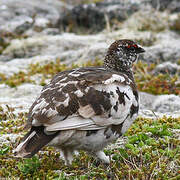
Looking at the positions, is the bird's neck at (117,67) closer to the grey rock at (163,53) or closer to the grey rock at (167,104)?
the grey rock at (167,104)

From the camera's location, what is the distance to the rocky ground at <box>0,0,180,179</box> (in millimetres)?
6340

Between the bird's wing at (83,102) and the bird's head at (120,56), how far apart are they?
79 cm

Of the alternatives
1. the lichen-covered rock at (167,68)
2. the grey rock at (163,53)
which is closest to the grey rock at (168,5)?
the grey rock at (163,53)

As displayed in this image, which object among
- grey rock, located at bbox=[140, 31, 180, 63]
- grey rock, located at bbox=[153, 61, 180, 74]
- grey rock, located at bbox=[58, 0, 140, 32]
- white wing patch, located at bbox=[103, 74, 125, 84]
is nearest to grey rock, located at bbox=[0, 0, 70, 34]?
grey rock, located at bbox=[58, 0, 140, 32]

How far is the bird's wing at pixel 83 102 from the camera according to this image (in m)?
4.18

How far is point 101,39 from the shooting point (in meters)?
12.2

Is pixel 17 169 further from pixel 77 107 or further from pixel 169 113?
pixel 169 113

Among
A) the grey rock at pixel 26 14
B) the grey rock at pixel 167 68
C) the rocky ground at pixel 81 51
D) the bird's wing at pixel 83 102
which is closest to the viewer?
the bird's wing at pixel 83 102

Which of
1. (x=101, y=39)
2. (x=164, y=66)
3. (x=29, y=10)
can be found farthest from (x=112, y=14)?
(x=164, y=66)

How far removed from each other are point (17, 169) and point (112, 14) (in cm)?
1088

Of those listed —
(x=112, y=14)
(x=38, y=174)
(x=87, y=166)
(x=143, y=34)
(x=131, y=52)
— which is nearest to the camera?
(x=38, y=174)

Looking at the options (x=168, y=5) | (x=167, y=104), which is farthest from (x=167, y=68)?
(x=168, y=5)

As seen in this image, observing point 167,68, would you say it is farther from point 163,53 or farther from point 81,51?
point 81,51

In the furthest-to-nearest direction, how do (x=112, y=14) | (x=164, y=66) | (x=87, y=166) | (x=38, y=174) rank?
(x=112, y=14) → (x=164, y=66) → (x=87, y=166) → (x=38, y=174)
